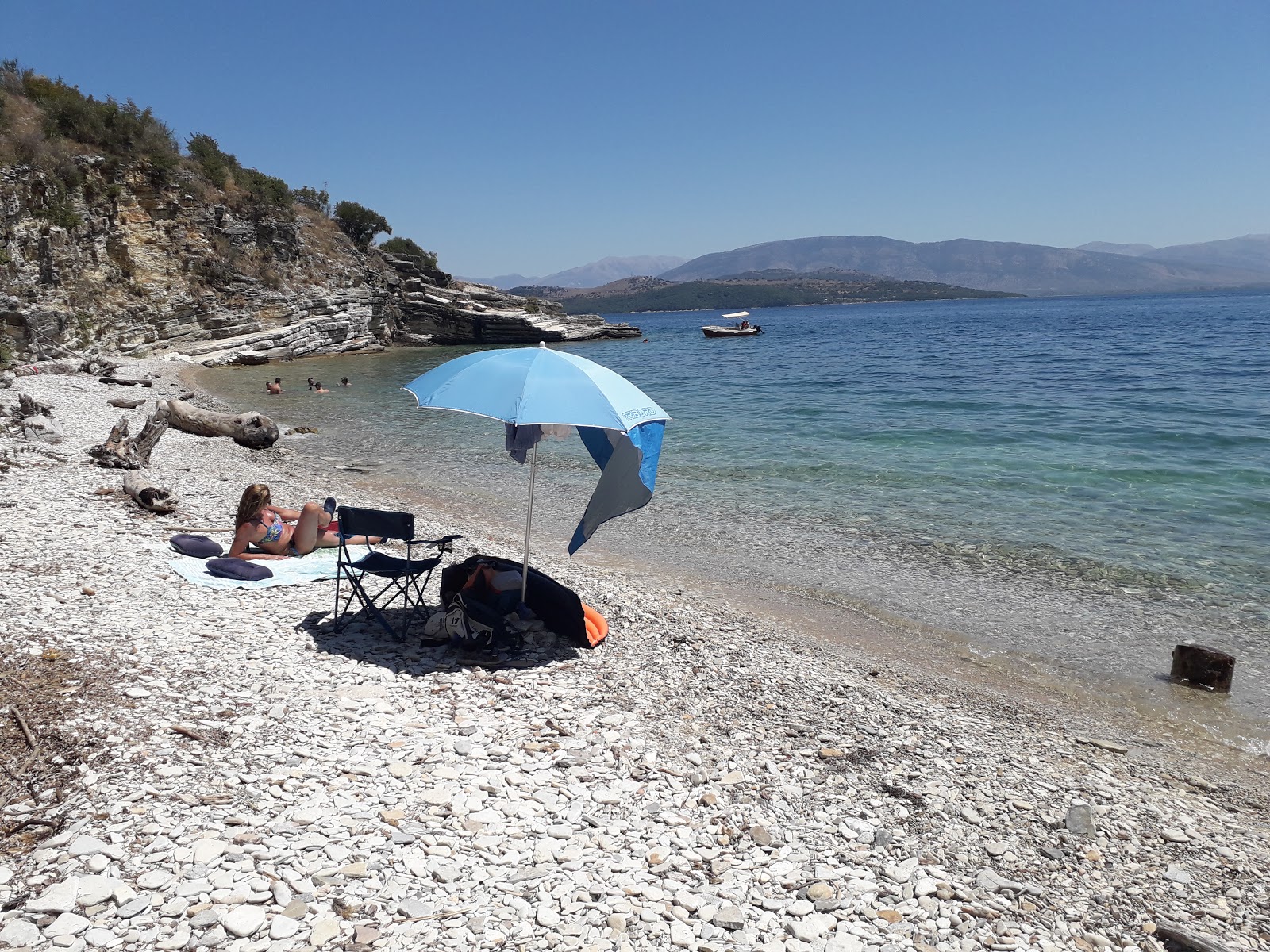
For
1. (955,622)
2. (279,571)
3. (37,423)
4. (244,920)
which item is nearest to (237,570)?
(279,571)

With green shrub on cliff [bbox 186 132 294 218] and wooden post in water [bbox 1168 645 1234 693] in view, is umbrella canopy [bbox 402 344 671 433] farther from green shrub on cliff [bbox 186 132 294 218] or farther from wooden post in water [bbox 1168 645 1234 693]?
green shrub on cliff [bbox 186 132 294 218]

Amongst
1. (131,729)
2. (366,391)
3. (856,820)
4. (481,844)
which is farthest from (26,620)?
(366,391)

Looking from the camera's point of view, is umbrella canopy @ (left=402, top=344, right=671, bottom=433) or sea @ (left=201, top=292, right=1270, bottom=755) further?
sea @ (left=201, top=292, right=1270, bottom=755)

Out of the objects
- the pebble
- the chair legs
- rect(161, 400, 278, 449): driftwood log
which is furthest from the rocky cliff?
the pebble

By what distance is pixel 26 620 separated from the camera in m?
5.86

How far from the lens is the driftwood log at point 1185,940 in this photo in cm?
371

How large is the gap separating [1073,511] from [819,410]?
1313 centimetres

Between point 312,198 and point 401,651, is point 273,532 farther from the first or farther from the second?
point 312,198

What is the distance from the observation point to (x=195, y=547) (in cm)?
838

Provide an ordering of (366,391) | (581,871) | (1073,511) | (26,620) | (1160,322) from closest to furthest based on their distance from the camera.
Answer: (581,871) < (26,620) < (1073,511) < (366,391) < (1160,322)

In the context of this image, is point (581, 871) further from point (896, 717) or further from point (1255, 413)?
point (1255, 413)

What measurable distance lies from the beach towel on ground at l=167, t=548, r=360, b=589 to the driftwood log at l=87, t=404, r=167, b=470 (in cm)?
540

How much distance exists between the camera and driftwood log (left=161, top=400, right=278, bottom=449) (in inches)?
711

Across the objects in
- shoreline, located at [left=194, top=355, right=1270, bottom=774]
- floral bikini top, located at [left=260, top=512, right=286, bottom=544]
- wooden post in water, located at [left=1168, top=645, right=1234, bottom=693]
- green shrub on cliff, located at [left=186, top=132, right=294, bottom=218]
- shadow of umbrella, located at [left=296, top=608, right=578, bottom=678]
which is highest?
green shrub on cliff, located at [left=186, top=132, right=294, bottom=218]
